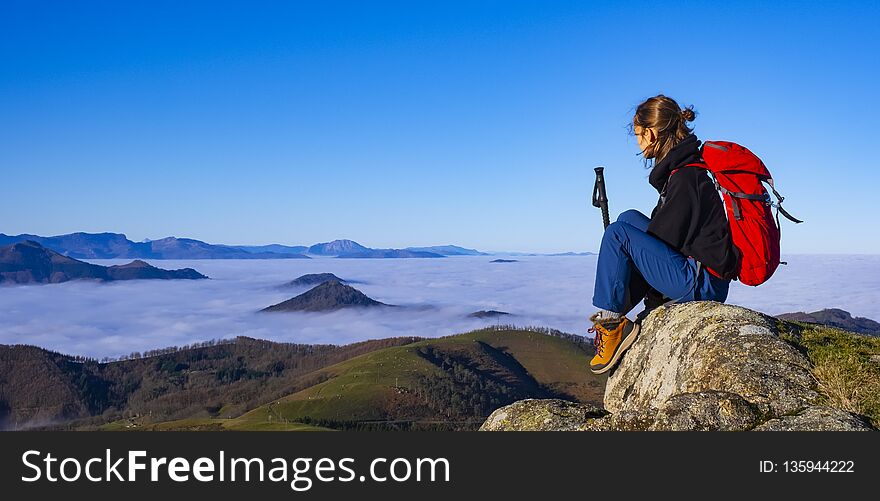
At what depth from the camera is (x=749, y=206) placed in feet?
25.5

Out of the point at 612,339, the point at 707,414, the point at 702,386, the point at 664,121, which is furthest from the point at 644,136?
the point at 707,414

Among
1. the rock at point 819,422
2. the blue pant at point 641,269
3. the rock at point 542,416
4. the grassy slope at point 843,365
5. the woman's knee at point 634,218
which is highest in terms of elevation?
the woman's knee at point 634,218

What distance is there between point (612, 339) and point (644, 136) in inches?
118

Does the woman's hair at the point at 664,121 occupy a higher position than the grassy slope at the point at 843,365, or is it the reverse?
the woman's hair at the point at 664,121

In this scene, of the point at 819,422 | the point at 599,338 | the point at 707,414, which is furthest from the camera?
the point at 599,338

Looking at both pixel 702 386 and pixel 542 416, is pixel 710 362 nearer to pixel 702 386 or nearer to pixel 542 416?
pixel 702 386

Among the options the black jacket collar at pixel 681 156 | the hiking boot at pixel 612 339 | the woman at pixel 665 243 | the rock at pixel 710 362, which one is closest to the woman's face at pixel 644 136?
the woman at pixel 665 243

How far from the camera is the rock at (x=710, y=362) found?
6.87 metres

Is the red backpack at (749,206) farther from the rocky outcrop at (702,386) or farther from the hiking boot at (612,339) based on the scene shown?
the hiking boot at (612,339)

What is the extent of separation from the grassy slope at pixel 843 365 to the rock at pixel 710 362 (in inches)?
6.6

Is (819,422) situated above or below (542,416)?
above

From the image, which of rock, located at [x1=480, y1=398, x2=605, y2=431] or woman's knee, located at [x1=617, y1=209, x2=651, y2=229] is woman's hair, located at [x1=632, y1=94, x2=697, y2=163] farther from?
rock, located at [x1=480, y1=398, x2=605, y2=431]

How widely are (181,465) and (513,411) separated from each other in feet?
11.5

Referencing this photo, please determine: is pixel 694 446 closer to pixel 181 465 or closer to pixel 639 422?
pixel 639 422
